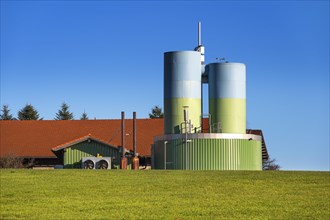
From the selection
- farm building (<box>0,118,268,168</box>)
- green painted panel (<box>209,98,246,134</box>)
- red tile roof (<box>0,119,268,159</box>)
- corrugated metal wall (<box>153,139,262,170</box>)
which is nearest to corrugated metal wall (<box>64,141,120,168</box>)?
farm building (<box>0,118,268,168</box>)

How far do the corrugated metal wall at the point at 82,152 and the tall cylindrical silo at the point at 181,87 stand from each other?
8882 mm

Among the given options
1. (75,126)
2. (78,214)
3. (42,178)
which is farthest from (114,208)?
(75,126)

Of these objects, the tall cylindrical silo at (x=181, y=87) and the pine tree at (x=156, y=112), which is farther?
the pine tree at (x=156, y=112)

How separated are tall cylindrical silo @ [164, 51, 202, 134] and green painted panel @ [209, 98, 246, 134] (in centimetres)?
88

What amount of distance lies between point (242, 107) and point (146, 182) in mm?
14829

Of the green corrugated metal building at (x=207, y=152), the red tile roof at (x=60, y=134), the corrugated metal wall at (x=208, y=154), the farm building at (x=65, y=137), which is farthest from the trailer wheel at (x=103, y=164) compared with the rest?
the red tile roof at (x=60, y=134)

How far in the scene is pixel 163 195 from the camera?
71.2 feet

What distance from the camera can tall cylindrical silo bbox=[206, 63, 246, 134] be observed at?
126 feet

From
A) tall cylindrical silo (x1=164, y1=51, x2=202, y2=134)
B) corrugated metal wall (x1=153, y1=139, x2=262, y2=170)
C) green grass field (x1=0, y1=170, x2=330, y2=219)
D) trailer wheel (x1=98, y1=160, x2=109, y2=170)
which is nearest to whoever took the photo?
green grass field (x1=0, y1=170, x2=330, y2=219)

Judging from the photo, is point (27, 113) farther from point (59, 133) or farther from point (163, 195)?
point (163, 195)

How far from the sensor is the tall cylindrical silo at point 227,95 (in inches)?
1507

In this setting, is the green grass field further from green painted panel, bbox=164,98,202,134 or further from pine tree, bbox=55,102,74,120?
pine tree, bbox=55,102,74,120

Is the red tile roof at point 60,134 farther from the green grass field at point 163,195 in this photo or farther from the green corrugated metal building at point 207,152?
the green grass field at point 163,195

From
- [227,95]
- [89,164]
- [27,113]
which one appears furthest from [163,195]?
[27,113]
